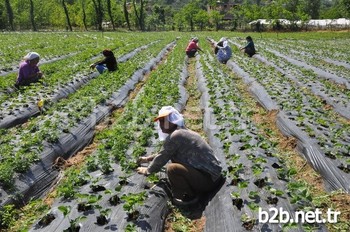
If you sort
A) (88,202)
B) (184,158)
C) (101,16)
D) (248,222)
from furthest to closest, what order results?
(101,16), (184,158), (88,202), (248,222)

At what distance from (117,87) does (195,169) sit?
24.9 feet

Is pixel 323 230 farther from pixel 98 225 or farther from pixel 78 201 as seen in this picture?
pixel 78 201

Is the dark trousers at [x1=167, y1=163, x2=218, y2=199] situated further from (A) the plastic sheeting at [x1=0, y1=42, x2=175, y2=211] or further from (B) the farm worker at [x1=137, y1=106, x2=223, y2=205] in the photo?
(A) the plastic sheeting at [x1=0, y1=42, x2=175, y2=211]

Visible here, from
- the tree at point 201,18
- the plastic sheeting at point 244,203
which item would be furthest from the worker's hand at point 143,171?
the tree at point 201,18

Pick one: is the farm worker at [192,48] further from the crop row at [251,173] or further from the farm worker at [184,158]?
the farm worker at [184,158]

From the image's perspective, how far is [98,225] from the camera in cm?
448

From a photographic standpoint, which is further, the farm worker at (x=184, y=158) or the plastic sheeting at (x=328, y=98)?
the plastic sheeting at (x=328, y=98)

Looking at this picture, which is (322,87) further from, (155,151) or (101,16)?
(101,16)

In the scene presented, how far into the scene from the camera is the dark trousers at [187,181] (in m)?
5.27

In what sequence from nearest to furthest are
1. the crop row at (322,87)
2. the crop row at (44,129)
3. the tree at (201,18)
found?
the crop row at (44,129) → the crop row at (322,87) → the tree at (201,18)

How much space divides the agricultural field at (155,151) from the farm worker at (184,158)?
275 mm

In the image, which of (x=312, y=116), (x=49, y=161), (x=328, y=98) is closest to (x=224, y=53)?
(x=328, y=98)

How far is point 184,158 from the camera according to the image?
531cm

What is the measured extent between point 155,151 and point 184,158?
5.59 feet
